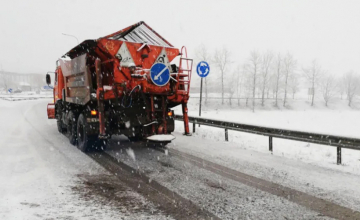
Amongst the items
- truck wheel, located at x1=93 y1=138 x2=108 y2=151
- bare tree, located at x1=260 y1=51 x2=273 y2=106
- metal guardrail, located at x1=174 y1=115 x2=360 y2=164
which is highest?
bare tree, located at x1=260 y1=51 x2=273 y2=106

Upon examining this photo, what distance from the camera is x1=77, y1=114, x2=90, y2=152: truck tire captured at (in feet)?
22.9

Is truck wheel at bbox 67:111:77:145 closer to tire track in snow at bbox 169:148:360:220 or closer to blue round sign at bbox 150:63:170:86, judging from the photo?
blue round sign at bbox 150:63:170:86

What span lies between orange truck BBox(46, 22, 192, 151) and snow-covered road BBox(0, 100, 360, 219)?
0.68m

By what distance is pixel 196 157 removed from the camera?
6.75 metres

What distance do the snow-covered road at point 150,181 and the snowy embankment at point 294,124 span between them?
3.48 ft

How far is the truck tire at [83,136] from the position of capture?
22.9ft

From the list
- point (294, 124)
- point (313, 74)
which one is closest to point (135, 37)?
point (294, 124)

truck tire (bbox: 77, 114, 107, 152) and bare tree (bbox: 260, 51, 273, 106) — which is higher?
bare tree (bbox: 260, 51, 273, 106)

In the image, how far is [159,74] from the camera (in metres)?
6.51

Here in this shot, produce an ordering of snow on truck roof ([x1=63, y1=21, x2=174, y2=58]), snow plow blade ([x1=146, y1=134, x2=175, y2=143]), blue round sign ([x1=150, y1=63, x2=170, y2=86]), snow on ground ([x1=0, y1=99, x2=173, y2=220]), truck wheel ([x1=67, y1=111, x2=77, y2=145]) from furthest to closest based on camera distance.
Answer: truck wheel ([x1=67, y1=111, x2=77, y2=145]) → snow on truck roof ([x1=63, y1=21, x2=174, y2=58]) → blue round sign ([x1=150, y1=63, x2=170, y2=86]) → snow plow blade ([x1=146, y1=134, x2=175, y2=143]) → snow on ground ([x1=0, y1=99, x2=173, y2=220])

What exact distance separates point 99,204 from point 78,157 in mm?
3162

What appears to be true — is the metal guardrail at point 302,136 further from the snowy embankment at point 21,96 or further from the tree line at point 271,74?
the snowy embankment at point 21,96

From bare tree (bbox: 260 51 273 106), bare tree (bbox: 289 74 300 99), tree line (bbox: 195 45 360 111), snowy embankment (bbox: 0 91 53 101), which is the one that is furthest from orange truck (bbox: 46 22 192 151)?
bare tree (bbox: 289 74 300 99)

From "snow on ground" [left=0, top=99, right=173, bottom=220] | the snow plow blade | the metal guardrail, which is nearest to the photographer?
"snow on ground" [left=0, top=99, right=173, bottom=220]
